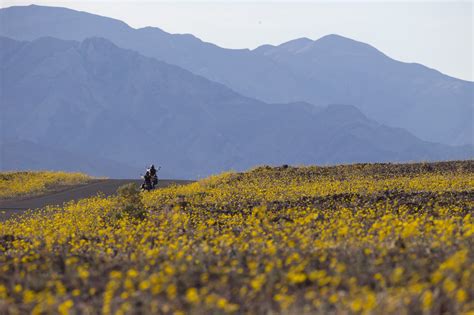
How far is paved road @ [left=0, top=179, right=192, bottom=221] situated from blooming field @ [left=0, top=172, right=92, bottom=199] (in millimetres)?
1097

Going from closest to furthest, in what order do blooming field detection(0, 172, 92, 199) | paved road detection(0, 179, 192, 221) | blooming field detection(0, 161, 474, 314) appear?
1. blooming field detection(0, 161, 474, 314)
2. paved road detection(0, 179, 192, 221)
3. blooming field detection(0, 172, 92, 199)

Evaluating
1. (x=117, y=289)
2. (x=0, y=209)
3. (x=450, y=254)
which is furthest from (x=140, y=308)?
(x=0, y=209)

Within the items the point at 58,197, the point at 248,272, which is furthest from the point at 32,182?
the point at 248,272

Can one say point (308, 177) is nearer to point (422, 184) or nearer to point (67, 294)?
point (422, 184)

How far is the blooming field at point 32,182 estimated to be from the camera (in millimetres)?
39041

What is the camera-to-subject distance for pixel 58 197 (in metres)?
36.5

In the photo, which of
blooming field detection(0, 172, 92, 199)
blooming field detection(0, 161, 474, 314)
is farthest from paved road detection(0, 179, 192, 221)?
blooming field detection(0, 161, 474, 314)

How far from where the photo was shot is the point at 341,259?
10.5 m

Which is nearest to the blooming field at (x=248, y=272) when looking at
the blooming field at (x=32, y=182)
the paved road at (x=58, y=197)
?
the paved road at (x=58, y=197)

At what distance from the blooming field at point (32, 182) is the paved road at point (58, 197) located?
3.60ft

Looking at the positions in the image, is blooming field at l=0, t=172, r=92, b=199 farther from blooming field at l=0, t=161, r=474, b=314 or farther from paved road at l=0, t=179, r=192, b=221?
blooming field at l=0, t=161, r=474, b=314

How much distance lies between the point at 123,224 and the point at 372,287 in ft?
30.5

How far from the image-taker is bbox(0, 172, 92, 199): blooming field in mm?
39041

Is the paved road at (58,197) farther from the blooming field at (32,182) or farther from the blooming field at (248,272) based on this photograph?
the blooming field at (248,272)
